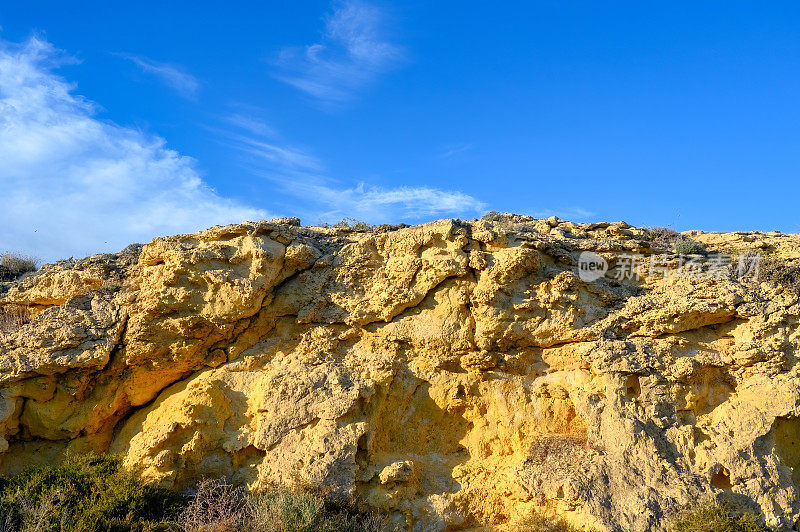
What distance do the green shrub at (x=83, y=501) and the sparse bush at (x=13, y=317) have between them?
2.35m

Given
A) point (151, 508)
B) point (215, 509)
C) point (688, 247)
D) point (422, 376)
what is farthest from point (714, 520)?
point (151, 508)

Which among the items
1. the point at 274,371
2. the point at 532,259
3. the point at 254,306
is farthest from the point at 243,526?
the point at 532,259

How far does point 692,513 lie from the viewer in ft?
22.1

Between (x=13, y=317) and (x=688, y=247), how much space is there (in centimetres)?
1066

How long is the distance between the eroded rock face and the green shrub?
0.37m

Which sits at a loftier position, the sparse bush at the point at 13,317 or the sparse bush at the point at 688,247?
the sparse bush at the point at 688,247

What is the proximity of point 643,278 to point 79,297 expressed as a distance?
8.68 m

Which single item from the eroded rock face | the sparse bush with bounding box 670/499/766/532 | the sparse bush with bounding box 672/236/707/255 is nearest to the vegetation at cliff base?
the eroded rock face

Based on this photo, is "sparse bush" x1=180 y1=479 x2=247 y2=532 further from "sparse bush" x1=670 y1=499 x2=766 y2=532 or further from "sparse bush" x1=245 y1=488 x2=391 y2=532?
"sparse bush" x1=670 y1=499 x2=766 y2=532

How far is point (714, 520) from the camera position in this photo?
6.55 meters

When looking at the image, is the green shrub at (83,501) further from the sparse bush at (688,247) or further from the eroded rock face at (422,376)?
the sparse bush at (688,247)

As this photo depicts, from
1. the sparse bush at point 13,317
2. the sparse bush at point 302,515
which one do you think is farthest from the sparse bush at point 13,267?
the sparse bush at point 302,515

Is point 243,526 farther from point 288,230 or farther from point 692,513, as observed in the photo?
point 692,513

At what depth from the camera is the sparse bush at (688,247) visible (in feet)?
29.8
